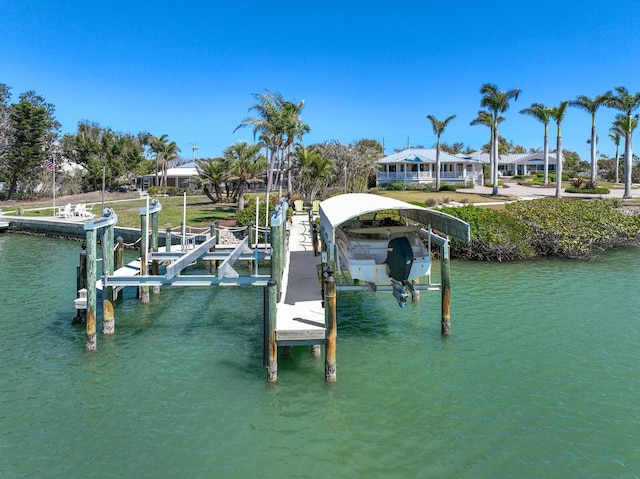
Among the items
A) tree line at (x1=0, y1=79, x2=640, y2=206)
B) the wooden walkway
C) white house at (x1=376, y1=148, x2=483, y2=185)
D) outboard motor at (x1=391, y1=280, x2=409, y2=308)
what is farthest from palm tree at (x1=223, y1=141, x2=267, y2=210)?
outboard motor at (x1=391, y1=280, x2=409, y2=308)

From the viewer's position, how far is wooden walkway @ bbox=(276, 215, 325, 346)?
10.9m

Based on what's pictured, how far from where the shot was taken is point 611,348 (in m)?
13.5

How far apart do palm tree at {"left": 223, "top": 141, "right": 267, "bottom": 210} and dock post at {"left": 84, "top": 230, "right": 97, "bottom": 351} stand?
27.6 m

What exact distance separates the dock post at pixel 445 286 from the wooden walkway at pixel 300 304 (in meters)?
3.37

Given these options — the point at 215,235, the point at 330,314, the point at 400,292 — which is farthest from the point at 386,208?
the point at 215,235

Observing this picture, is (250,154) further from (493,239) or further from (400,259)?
(400,259)

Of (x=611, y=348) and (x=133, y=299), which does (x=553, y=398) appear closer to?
(x=611, y=348)

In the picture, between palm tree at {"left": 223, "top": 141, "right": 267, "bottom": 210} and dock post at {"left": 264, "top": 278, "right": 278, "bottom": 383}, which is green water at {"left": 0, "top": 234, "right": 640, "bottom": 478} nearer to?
dock post at {"left": 264, "top": 278, "right": 278, "bottom": 383}

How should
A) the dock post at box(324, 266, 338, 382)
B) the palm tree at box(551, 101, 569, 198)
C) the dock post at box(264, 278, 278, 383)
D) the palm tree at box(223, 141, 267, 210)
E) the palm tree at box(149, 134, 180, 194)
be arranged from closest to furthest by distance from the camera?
the dock post at box(324, 266, 338, 382) → the dock post at box(264, 278, 278, 383) → the palm tree at box(223, 141, 267, 210) → the palm tree at box(551, 101, 569, 198) → the palm tree at box(149, 134, 180, 194)

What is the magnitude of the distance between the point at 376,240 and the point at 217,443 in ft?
22.3

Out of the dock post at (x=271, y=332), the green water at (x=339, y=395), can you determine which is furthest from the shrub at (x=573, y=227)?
the dock post at (x=271, y=332)

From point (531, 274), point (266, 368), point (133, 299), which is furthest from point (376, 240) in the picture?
point (531, 274)

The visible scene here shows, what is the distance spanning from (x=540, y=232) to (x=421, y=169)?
128 feet

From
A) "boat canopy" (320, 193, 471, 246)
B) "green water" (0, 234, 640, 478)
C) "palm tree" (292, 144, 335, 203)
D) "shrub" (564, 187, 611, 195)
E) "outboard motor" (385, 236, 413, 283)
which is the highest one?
"palm tree" (292, 144, 335, 203)
